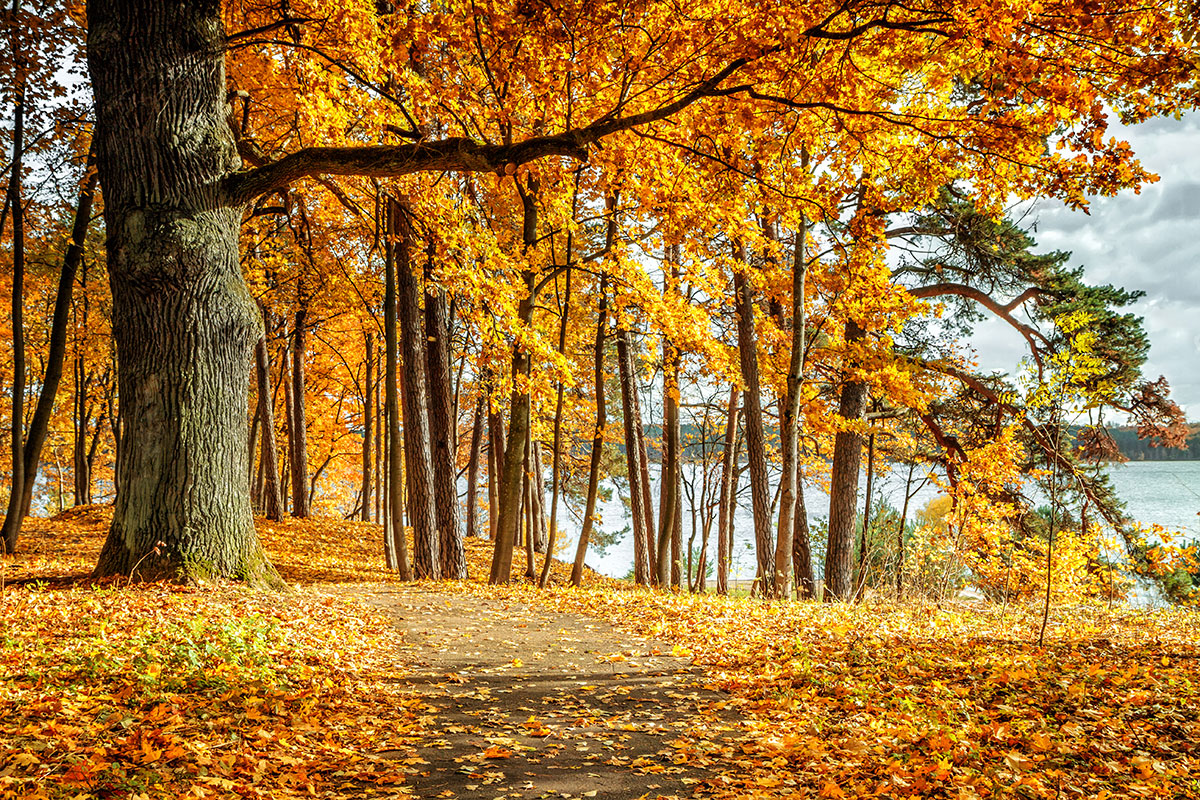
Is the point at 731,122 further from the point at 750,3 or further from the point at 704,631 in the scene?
the point at 704,631

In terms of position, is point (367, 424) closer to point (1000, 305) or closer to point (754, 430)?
point (754, 430)

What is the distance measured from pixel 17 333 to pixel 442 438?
5526mm

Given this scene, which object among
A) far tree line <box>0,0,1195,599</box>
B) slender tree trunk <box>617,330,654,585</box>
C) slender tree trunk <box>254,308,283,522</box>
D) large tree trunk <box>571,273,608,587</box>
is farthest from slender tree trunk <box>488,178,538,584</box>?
slender tree trunk <box>254,308,283,522</box>

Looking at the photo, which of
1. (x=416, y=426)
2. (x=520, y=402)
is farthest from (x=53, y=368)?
(x=520, y=402)

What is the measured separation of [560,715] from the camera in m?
4.25

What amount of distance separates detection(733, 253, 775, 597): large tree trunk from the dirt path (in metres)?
5.41

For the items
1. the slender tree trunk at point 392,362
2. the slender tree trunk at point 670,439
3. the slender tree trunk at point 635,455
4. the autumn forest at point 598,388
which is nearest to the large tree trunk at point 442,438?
the autumn forest at point 598,388

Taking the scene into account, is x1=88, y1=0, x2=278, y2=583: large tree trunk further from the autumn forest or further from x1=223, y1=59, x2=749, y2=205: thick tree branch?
x1=223, y1=59, x2=749, y2=205: thick tree branch

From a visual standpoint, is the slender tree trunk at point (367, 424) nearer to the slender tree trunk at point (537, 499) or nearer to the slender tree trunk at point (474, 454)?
the slender tree trunk at point (474, 454)

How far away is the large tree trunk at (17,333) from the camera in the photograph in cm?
833

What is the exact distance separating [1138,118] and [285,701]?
305 inches

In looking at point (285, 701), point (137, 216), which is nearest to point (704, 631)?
point (285, 701)

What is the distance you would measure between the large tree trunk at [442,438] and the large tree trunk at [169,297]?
14.3 feet

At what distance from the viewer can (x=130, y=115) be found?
6.35 meters
